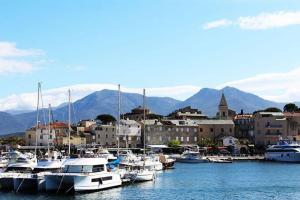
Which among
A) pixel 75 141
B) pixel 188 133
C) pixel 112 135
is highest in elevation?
pixel 188 133

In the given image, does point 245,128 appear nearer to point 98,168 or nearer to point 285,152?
point 285,152

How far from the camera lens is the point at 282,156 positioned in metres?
125

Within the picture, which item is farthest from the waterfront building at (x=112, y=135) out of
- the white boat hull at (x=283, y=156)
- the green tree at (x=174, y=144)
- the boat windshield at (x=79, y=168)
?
the boat windshield at (x=79, y=168)

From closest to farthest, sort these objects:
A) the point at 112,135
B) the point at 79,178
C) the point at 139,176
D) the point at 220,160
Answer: the point at 79,178 < the point at 139,176 < the point at 220,160 < the point at 112,135

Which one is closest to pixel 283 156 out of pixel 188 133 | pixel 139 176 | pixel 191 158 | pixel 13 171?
pixel 191 158

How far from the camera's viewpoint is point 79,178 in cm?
5247

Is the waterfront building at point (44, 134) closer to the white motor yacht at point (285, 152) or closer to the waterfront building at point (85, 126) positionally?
the waterfront building at point (85, 126)

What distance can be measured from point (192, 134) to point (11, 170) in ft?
295

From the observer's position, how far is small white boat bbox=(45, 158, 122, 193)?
52.3 metres

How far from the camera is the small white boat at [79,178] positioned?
172 ft

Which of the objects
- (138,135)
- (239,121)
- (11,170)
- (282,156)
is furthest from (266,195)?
(239,121)

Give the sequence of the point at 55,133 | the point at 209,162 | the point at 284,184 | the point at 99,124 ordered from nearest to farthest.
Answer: the point at 284,184 < the point at 209,162 < the point at 55,133 < the point at 99,124

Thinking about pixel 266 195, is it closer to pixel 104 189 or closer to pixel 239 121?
pixel 104 189

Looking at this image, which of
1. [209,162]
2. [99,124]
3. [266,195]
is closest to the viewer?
[266,195]
